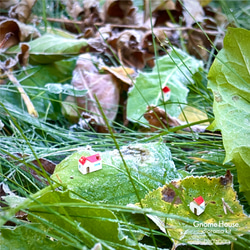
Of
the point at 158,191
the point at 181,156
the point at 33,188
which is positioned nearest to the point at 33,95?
the point at 33,188

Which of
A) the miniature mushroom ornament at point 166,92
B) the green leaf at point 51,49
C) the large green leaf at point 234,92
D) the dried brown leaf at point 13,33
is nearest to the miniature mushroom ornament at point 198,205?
the large green leaf at point 234,92

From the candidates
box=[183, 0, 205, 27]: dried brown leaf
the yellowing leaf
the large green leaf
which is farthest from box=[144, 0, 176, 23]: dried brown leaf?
the large green leaf

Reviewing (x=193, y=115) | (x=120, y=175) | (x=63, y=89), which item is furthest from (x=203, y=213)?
(x=63, y=89)

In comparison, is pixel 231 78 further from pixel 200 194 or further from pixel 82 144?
pixel 82 144

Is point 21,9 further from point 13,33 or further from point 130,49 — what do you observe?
point 130,49

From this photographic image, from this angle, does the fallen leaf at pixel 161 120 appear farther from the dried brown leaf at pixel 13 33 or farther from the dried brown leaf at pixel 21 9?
the dried brown leaf at pixel 21 9

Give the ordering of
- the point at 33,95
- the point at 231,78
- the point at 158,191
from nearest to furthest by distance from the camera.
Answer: the point at 158,191, the point at 231,78, the point at 33,95

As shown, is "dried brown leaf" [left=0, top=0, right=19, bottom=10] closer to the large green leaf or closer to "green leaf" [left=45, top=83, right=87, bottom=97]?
"green leaf" [left=45, top=83, right=87, bottom=97]
